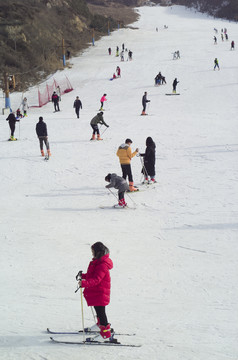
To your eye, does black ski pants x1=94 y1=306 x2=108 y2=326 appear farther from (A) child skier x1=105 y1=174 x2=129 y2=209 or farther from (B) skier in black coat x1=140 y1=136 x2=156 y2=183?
(B) skier in black coat x1=140 y1=136 x2=156 y2=183

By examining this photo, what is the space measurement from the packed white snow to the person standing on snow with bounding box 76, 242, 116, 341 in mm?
269

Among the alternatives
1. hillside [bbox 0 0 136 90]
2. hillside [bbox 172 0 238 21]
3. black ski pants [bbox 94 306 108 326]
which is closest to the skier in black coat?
black ski pants [bbox 94 306 108 326]

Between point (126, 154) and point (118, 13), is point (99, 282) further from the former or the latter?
point (118, 13)

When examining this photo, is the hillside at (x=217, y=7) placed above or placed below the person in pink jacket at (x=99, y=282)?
above

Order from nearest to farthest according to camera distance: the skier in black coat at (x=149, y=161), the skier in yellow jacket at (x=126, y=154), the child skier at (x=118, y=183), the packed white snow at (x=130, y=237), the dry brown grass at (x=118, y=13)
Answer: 1. the packed white snow at (x=130, y=237)
2. the child skier at (x=118, y=183)
3. the skier in yellow jacket at (x=126, y=154)
4. the skier in black coat at (x=149, y=161)
5. the dry brown grass at (x=118, y=13)

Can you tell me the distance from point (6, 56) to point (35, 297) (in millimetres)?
38754

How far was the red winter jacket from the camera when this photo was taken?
4309 millimetres

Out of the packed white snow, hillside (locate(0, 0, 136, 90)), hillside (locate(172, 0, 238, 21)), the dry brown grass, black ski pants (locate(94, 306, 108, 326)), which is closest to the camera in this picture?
black ski pants (locate(94, 306, 108, 326))

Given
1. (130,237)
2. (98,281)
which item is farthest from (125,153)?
(98,281)

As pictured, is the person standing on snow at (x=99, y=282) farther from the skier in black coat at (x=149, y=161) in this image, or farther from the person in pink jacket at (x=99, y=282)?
the skier in black coat at (x=149, y=161)

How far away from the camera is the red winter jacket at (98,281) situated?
4.31m

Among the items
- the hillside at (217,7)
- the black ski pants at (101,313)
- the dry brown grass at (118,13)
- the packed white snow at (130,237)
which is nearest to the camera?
the black ski pants at (101,313)

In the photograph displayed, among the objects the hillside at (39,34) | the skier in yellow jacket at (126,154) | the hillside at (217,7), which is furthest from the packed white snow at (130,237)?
the hillside at (217,7)

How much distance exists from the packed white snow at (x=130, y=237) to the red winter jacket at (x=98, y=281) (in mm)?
542
